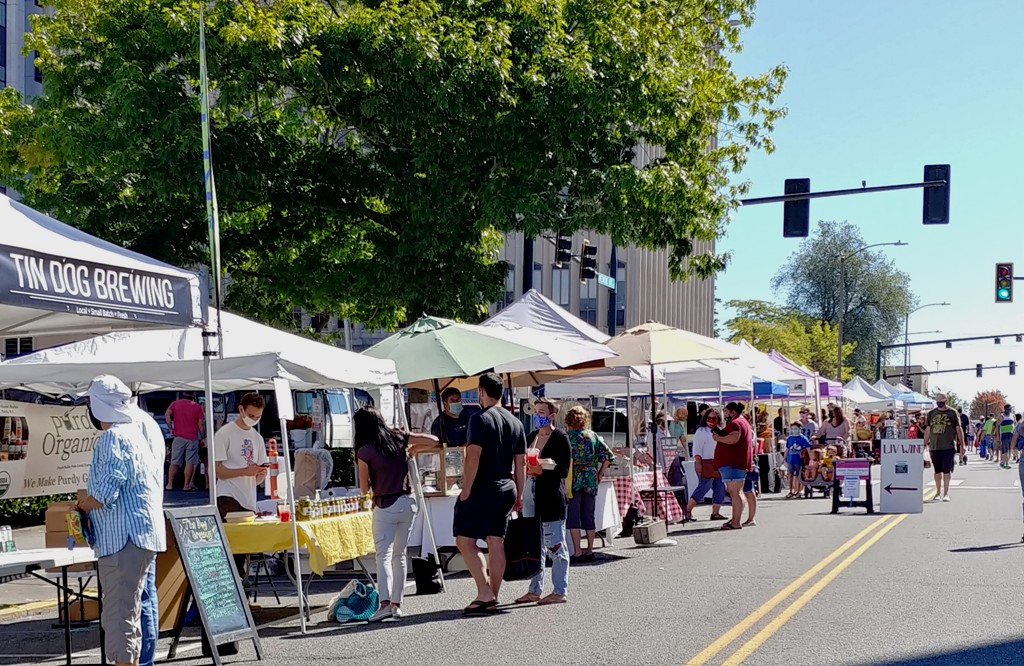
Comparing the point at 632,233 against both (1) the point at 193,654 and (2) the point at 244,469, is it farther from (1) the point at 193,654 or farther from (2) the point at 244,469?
(1) the point at 193,654

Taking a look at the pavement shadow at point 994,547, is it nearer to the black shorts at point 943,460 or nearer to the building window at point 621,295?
the black shorts at point 943,460

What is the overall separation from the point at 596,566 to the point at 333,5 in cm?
1154

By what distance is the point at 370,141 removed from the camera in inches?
891

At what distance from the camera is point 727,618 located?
10.6 metres

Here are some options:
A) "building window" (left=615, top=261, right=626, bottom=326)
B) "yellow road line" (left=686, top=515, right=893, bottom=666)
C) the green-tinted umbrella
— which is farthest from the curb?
"building window" (left=615, top=261, right=626, bottom=326)

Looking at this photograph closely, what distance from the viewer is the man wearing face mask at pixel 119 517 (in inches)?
306

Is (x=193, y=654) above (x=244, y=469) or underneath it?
underneath

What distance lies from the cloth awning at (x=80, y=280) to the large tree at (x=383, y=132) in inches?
420

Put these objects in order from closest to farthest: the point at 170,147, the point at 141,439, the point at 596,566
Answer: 1. the point at 141,439
2. the point at 596,566
3. the point at 170,147

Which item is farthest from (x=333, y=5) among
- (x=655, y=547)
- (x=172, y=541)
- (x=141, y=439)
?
(x=141, y=439)

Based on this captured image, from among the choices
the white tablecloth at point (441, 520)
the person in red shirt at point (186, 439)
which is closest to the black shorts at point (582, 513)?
the white tablecloth at point (441, 520)

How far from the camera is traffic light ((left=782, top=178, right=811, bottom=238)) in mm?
24125

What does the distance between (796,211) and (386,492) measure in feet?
49.0

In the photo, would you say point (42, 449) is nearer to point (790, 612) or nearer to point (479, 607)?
point (479, 607)
